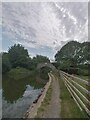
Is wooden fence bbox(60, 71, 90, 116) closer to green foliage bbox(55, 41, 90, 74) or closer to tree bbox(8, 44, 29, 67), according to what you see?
green foliage bbox(55, 41, 90, 74)

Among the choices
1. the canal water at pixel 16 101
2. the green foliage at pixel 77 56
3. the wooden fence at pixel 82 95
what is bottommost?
the canal water at pixel 16 101

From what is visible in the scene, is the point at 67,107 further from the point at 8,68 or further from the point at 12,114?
the point at 8,68

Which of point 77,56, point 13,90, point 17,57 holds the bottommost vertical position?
point 13,90

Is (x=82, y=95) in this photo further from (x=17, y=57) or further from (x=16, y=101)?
(x=17, y=57)

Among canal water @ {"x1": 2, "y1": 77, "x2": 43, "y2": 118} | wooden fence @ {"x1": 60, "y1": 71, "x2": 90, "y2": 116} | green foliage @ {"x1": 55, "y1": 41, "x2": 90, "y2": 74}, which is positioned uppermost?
green foliage @ {"x1": 55, "y1": 41, "x2": 90, "y2": 74}

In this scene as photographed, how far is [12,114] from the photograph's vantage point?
1293cm

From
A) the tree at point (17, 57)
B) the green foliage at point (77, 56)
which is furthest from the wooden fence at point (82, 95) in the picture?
the tree at point (17, 57)

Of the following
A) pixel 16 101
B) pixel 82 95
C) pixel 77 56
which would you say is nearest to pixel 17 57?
pixel 77 56

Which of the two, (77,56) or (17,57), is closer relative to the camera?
(77,56)

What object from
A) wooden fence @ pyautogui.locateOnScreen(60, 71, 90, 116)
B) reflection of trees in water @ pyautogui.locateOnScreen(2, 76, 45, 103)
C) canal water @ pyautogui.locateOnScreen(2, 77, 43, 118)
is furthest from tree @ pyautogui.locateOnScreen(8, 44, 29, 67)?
wooden fence @ pyautogui.locateOnScreen(60, 71, 90, 116)

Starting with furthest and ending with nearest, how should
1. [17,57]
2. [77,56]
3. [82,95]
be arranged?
[17,57], [77,56], [82,95]

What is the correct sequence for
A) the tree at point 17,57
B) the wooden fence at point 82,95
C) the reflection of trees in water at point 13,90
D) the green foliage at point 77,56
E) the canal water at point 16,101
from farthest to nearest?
the tree at point 17,57 → the green foliage at point 77,56 → the reflection of trees in water at point 13,90 → the canal water at point 16,101 → the wooden fence at point 82,95

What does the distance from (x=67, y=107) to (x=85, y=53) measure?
214 feet

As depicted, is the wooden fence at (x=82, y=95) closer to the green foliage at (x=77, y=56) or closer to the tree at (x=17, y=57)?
the green foliage at (x=77, y=56)
